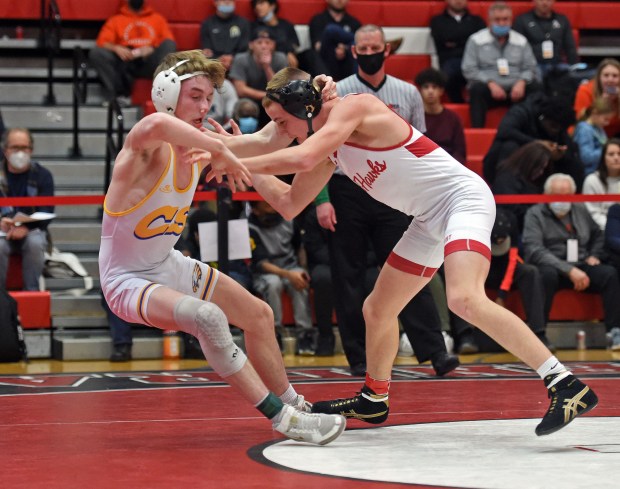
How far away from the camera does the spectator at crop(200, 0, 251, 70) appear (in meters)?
10.8

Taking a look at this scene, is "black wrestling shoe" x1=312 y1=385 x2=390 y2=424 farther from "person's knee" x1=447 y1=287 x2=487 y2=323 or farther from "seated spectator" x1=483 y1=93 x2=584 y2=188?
"seated spectator" x1=483 y1=93 x2=584 y2=188

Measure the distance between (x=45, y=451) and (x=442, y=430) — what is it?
1.57 m

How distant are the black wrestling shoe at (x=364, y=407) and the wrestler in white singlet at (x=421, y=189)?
22.5 inches

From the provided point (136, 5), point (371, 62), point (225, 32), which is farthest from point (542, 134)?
point (136, 5)

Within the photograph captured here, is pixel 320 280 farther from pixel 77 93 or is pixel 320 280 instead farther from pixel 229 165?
pixel 229 165

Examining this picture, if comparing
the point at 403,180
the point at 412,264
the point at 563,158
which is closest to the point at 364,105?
the point at 403,180

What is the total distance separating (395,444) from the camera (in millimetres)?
4648

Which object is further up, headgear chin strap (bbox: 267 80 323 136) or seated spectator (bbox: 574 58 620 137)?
headgear chin strap (bbox: 267 80 323 136)

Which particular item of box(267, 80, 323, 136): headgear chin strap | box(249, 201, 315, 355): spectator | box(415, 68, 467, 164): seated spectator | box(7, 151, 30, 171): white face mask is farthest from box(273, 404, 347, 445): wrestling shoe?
box(7, 151, 30, 171): white face mask

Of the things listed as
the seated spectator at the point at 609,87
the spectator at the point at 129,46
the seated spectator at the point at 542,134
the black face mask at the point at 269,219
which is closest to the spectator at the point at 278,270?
the black face mask at the point at 269,219

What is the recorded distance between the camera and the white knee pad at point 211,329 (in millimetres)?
4508

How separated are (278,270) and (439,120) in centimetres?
170

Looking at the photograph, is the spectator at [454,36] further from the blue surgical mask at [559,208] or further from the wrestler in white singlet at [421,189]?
the wrestler in white singlet at [421,189]

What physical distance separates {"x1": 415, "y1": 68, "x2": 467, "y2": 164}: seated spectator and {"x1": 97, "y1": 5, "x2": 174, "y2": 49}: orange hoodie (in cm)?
262
